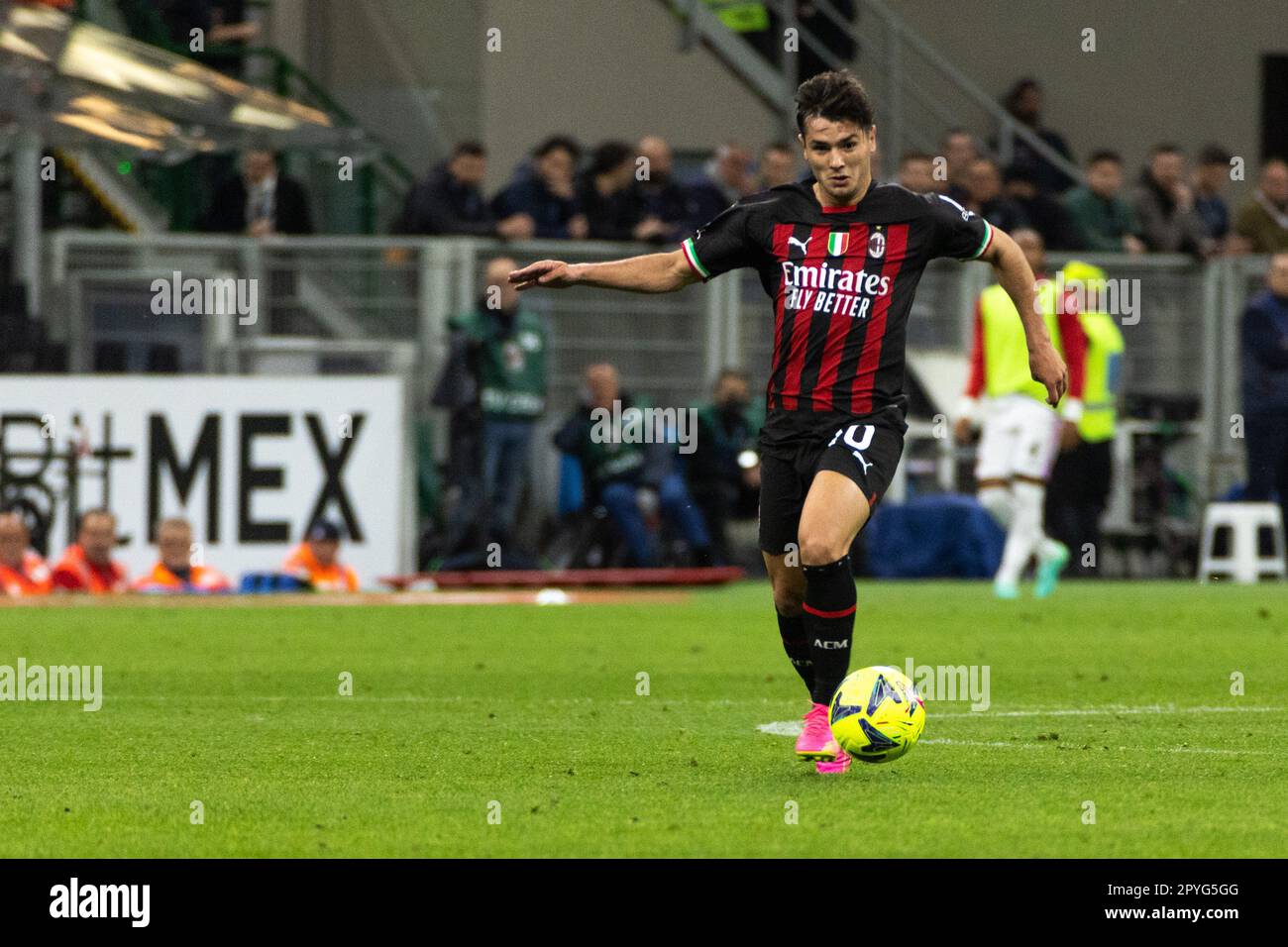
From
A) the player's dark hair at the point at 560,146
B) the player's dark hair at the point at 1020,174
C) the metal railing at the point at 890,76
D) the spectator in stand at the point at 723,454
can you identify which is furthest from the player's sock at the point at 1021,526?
the metal railing at the point at 890,76

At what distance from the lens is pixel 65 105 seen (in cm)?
1792

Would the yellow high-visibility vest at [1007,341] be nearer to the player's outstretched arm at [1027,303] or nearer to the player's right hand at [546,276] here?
the player's outstretched arm at [1027,303]

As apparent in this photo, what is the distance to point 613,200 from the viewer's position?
18.8 meters

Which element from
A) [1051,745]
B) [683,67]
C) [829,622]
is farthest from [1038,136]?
[829,622]

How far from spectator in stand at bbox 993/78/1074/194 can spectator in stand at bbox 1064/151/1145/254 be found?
1.91m

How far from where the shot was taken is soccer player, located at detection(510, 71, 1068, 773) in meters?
7.25

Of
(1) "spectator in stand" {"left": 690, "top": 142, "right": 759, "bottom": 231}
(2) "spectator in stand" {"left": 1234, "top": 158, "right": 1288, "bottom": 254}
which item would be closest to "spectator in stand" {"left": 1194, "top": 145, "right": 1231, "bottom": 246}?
(2) "spectator in stand" {"left": 1234, "top": 158, "right": 1288, "bottom": 254}

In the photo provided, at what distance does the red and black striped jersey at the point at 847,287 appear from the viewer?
739cm

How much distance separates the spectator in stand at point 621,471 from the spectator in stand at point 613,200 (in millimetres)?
1499

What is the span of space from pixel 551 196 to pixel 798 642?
11596 millimetres

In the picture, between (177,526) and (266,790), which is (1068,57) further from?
(266,790)

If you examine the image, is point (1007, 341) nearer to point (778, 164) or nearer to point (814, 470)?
point (778, 164)

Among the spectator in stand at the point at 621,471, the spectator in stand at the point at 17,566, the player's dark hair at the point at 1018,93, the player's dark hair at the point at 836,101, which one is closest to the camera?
the player's dark hair at the point at 836,101

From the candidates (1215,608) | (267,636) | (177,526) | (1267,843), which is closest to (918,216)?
(1267,843)
